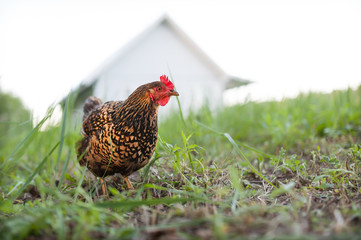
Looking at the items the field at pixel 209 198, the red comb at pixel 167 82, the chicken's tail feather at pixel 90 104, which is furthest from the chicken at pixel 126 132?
the chicken's tail feather at pixel 90 104

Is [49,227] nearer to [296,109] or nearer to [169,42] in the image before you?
[296,109]

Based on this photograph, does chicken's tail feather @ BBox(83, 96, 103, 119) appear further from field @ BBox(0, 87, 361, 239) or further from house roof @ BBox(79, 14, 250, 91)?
house roof @ BBox(79, 14, 250, 91)

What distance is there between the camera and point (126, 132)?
7.08 feet

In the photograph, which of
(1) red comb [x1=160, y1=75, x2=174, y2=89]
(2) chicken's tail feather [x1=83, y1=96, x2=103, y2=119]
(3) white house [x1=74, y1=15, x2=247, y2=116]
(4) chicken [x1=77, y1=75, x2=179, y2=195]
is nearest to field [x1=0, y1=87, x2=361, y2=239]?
(4) chicken [x1=77, y1=75, x2=179, y2=195]

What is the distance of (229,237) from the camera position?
108 centimetres

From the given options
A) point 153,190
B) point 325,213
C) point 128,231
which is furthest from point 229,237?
point 153,190

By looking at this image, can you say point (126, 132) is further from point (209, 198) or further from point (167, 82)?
point (209, 198)

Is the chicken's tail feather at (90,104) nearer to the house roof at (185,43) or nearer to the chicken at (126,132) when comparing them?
the chicken at (126,132)

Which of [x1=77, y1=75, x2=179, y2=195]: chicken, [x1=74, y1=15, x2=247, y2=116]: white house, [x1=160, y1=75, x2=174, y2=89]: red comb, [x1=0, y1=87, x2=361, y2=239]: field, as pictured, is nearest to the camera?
[x1=0, y1=87, x2=361, y2=239]: field

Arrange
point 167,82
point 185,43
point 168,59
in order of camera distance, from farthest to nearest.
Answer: point 185,43 → point 168,59 → point 167,82

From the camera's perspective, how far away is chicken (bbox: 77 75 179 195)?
7.07ft

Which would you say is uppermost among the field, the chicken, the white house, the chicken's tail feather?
the white house

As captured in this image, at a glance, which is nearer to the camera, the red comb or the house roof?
the red comb

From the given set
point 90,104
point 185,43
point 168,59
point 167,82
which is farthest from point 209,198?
point 185,43
